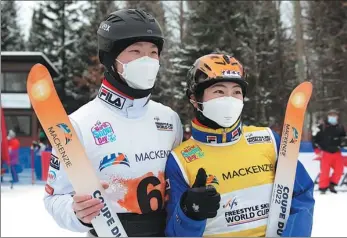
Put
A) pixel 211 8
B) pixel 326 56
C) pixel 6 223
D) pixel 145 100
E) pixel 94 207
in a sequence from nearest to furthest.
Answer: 1. pixel 94 207
2. pixel 145 100
3. pixel 6 223
4. pixel 326 56
5. pixel 211 8

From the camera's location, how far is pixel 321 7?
15898mm

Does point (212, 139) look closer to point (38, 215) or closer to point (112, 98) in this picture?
point (112, 98)

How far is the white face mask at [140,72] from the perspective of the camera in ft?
7.45

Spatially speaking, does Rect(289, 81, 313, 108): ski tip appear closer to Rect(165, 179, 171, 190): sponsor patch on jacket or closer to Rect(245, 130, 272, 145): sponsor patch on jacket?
Rect(245, 130, 272, 145): sponsor patch on jacket

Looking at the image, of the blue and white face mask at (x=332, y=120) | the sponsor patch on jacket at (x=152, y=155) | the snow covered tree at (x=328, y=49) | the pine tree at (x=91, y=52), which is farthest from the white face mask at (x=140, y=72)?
the pine tree at (x=91, y=52)

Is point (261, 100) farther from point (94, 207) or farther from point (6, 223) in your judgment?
point (94, 207)

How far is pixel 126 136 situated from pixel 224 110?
501 millimetres

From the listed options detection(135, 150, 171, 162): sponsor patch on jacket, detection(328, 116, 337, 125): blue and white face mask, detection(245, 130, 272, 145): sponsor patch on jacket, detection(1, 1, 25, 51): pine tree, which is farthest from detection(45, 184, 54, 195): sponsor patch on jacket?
detection(1, 1, 25, 51): pine tree

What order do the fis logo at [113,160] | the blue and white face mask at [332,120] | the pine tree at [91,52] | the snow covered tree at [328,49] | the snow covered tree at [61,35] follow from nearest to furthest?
the fis logo at [113,160] → the blue and white face mask at [332,120] → the snow covered tree at [328,49] → the pine tree at [91,52] → the snow covered tree at [61,35]

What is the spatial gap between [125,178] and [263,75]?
2114 centimetres

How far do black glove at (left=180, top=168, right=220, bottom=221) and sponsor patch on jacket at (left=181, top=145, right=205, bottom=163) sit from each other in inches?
12.3

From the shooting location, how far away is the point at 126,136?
2277 millimetres

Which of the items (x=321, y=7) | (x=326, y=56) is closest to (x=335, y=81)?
(x=326, y=56)

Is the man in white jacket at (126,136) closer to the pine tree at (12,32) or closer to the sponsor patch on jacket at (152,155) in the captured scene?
the sponsor patch on jacket at (152,155)
